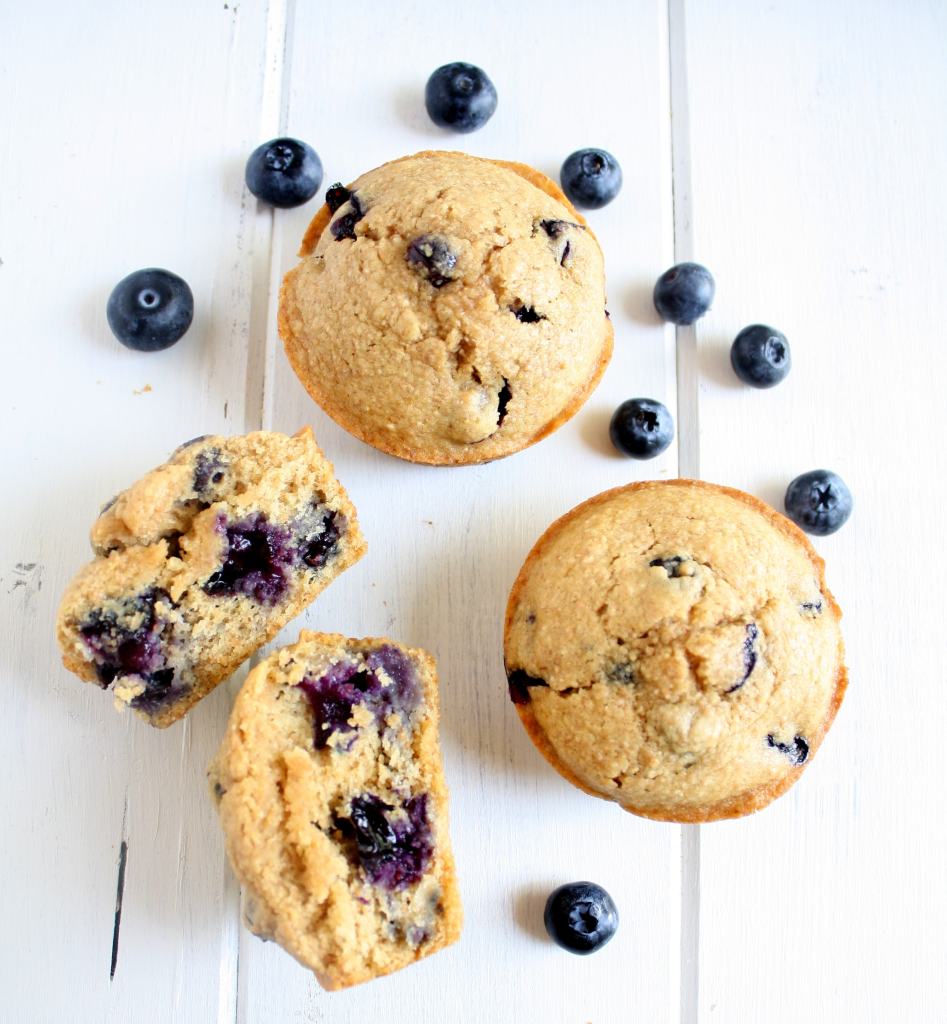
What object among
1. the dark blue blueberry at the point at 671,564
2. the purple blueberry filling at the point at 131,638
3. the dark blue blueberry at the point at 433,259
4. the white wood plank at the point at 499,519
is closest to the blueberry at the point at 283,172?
the white wood plank at the point at 499,519

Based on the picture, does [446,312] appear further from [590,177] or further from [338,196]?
[590,177]

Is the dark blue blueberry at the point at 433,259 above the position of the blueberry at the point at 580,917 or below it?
above

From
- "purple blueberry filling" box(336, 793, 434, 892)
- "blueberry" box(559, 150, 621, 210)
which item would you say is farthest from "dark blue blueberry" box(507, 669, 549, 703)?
"blueberry" box(559, 150, 621, 210)

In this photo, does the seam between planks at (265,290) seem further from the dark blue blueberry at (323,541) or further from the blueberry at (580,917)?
the blueberry at (580,917)

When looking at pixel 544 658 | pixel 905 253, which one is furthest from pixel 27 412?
pixel 905 253

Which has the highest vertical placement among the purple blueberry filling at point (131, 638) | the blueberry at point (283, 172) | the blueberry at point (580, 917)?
the blueberry at point (283, 172)

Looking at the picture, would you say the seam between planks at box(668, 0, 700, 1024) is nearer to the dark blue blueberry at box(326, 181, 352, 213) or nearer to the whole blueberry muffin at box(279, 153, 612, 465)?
the whole blueberry muffin at box(279, 153, 612, 465)

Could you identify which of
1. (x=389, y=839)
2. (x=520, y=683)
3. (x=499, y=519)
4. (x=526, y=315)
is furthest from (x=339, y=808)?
(x=526, y=315)

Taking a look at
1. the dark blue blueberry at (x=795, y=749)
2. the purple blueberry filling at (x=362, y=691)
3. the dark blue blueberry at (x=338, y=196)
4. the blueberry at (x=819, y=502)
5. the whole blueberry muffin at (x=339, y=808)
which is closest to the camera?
the whole blueberry muffin at (x=339, y=808)
